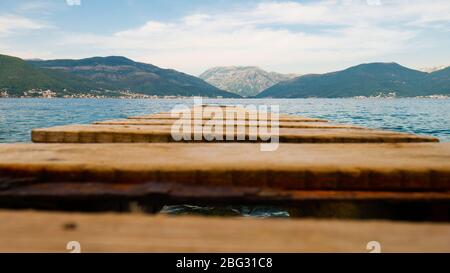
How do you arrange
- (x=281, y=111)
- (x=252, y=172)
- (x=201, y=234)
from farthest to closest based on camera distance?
(x=281, y=111), (x=252, y=172), (x=201, y=234)

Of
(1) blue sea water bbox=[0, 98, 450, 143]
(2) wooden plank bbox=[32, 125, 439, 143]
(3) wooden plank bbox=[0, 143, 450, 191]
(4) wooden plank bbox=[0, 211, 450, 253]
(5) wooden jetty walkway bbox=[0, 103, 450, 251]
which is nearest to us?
(4) wooden plank bbox=[0, 211, 450, 253]

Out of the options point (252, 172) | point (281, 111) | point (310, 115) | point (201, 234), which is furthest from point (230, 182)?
point (281, 111)

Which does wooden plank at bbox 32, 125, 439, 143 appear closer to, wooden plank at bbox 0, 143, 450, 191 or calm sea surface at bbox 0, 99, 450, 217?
wooden plank at bbox 0, 143, 450, 191

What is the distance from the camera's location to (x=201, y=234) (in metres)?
1.13

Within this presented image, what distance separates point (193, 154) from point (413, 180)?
1.16 meters

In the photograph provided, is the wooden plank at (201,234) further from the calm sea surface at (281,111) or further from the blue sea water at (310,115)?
the blue sea water at (310,115)

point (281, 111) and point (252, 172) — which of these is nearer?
point (252, 172)

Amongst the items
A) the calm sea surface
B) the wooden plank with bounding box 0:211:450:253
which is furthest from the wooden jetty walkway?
the calm sea surface

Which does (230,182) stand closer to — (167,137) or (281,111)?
(167,137)

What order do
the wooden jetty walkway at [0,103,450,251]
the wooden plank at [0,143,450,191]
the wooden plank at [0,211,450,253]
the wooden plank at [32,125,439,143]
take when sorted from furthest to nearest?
the wooden plank at [32,125,439,143], the wooden plank at [0,143,450,191], the wooden jetty walkway at [0,103,450,251], the wooden plank at [0,211,450,253]

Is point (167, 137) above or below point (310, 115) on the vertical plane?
above

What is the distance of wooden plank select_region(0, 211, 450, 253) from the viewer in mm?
1059
